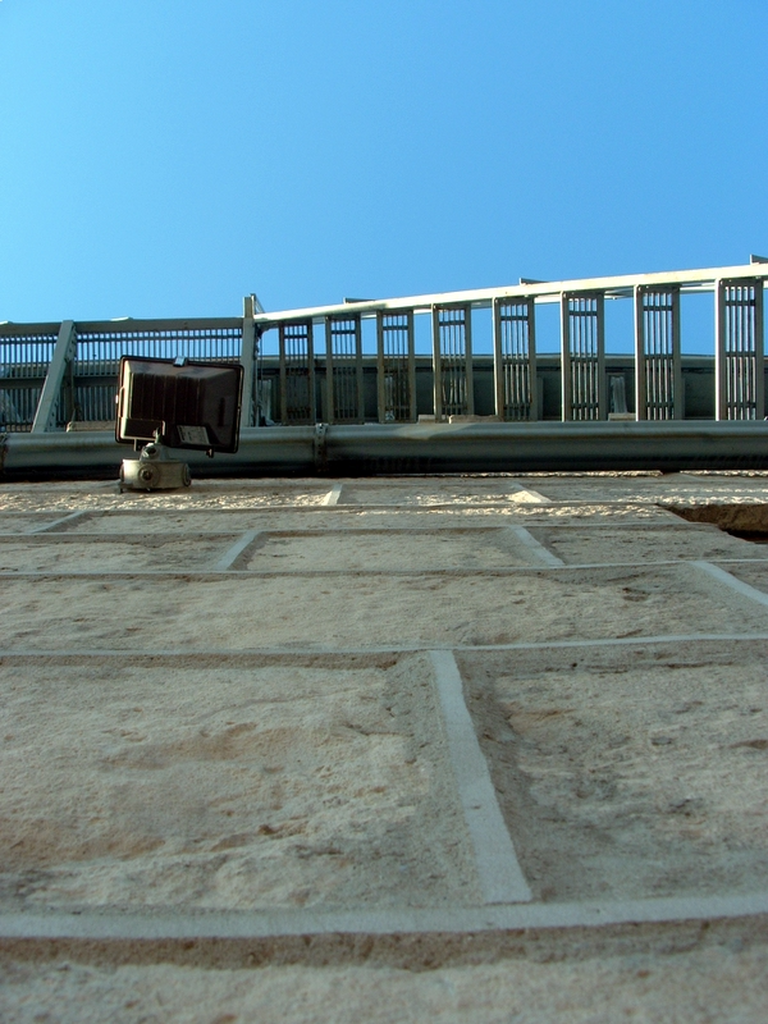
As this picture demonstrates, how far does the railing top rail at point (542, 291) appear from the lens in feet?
28.7

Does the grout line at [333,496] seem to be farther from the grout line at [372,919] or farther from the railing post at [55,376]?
the railing post at [55,376]

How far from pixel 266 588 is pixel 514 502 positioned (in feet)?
8.15

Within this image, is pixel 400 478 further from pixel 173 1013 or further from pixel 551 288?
pixel 173 1013

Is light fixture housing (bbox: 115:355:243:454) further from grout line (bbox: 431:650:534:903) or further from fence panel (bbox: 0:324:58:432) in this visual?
fence panel (bbox: 0:324:58:432)

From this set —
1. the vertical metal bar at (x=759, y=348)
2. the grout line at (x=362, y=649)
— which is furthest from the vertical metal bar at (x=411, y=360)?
the grout line at (x=362, y=649)

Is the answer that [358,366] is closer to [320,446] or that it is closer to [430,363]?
[430,363]

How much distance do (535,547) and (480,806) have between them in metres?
2.27

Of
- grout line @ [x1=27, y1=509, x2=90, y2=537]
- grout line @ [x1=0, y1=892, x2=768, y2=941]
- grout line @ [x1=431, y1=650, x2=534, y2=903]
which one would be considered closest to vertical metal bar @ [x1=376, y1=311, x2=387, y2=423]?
grout line @ [x1=27, y1=509, x2=90, y2=537]

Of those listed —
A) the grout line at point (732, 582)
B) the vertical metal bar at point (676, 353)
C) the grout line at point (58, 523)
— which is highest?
the vertical metal bar at point (676, 353)

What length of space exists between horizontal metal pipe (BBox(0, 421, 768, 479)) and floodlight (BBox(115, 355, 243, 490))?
683 millimetres

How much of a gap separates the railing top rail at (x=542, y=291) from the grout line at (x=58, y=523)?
20.4 ft

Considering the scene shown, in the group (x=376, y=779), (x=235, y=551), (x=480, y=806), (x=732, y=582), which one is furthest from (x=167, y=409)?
(x=480, y=806)

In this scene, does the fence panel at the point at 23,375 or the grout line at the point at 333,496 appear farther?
the fence panel at the point at 23,375

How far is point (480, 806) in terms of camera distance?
1380 millimetres
